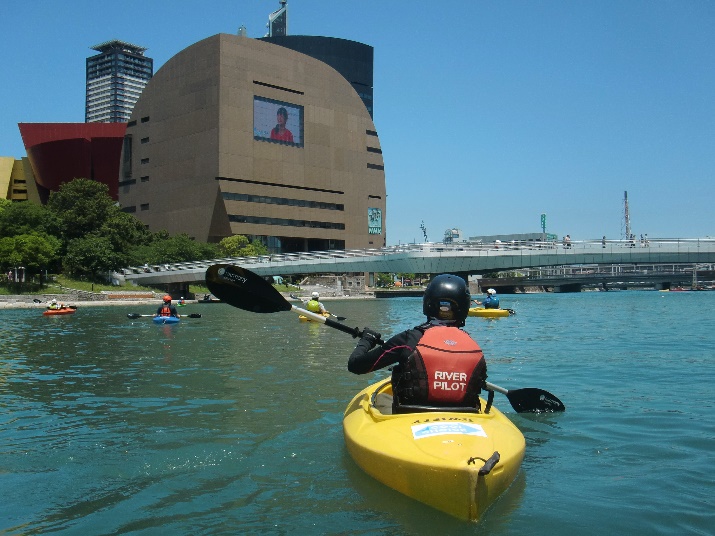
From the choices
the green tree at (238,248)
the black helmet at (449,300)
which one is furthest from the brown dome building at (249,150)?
the black helmet at (449,300)

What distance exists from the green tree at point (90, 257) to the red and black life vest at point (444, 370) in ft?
216

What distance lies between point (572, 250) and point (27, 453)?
59.0 m

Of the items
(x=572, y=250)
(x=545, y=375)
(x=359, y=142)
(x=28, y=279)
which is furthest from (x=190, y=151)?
(x=545, y=375)

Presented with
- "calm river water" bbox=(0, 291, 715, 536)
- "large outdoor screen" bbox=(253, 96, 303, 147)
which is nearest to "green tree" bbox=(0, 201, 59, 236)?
"large outdoor screen" bbox=(253, 96, 303, 147)

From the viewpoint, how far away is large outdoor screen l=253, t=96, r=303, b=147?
4365 inches

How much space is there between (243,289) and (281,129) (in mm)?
107565

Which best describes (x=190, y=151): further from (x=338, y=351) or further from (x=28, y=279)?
(x=338, y=351)

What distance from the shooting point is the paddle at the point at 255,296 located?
958cm

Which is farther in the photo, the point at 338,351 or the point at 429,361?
the point at 338,351

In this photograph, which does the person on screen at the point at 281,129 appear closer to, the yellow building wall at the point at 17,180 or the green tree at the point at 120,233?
the green tree at the point at 120,233

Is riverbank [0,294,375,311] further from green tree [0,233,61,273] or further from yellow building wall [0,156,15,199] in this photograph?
yellow building wall [0,156,15,199]

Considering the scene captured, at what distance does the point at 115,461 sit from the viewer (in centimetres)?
742

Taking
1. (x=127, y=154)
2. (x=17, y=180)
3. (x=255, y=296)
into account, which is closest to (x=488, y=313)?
(x=255, y=296)

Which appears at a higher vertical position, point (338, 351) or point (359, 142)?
point (359, 142)
